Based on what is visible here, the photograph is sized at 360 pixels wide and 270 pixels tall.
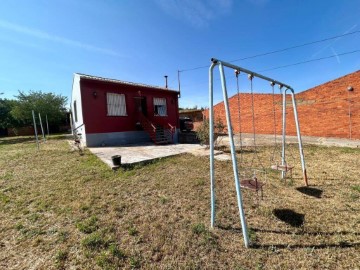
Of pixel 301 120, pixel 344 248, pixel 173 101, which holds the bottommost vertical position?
pixel 344 248

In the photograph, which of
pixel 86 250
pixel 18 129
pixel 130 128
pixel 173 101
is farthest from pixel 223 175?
pixel 18 129

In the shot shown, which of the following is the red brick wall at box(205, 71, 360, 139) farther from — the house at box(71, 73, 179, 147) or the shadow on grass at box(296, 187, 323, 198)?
the shadow on grass at box(296, 187, 323, 198)

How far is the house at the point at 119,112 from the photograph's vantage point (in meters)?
10.3

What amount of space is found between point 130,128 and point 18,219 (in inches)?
351

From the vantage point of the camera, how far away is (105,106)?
1088 centimetres

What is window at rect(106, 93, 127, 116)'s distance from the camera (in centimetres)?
1106

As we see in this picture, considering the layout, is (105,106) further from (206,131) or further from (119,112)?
(206,131)

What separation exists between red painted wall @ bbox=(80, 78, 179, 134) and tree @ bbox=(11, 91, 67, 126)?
15.9 metres

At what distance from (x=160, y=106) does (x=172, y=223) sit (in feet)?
37.0

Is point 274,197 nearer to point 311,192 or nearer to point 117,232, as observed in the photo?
point 311,192

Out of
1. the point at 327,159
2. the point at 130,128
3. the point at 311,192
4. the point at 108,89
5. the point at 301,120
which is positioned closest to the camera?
the point at 311,192

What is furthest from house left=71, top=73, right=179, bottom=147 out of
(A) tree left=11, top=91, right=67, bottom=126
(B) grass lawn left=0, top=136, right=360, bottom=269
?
(A) tree left=11, top=91, right=67, bottom=126

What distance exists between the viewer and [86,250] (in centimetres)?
241

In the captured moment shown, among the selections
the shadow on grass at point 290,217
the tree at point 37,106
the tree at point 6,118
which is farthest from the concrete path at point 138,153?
the tree at point 6,118
